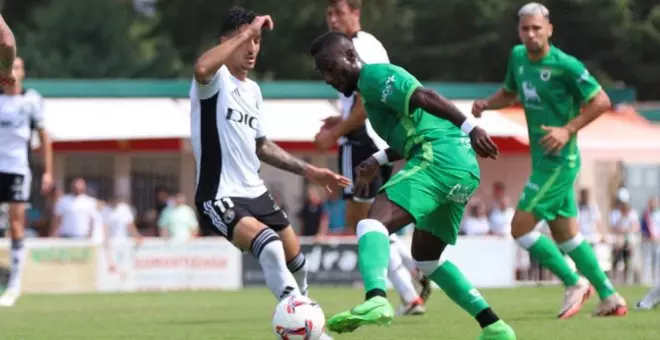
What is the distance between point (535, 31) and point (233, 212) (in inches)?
152

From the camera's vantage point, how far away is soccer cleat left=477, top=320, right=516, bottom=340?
29.9 ft

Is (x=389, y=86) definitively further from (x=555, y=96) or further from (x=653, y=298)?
(x=653, y=298)

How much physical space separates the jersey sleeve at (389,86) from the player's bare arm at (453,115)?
5 cm

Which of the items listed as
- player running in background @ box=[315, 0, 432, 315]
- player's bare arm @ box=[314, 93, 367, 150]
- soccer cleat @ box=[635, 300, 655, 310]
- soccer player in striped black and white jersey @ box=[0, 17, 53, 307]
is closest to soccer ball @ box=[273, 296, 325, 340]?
player's bare arm @ box=[314, 93, 367, 150]

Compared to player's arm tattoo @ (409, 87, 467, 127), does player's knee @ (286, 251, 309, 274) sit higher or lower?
lower

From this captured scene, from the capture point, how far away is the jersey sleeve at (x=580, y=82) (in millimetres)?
12633

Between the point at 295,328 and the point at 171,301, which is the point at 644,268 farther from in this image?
the point at 295,328

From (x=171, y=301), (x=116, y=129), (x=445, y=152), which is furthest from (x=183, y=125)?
(x=445, y=152)

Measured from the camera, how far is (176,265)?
80.2 ft

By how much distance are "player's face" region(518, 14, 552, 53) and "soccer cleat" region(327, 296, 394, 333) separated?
5.06 meters

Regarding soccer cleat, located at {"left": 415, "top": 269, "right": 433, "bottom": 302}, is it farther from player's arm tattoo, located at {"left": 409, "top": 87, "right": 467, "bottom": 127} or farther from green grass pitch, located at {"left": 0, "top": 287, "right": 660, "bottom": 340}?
player's arm tattoo, located at {"left": 409, "top": 87, "right": 467, "bottom": 127}

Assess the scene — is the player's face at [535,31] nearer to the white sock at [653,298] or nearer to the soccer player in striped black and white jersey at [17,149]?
the white sock at [653,298]

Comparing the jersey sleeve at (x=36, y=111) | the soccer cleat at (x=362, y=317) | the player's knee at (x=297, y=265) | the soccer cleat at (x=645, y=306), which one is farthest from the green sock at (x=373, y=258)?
the jersey sleeve at (x=36, y=111)

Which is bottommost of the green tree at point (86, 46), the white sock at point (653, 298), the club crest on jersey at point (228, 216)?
the white sock at point (653, 298)
